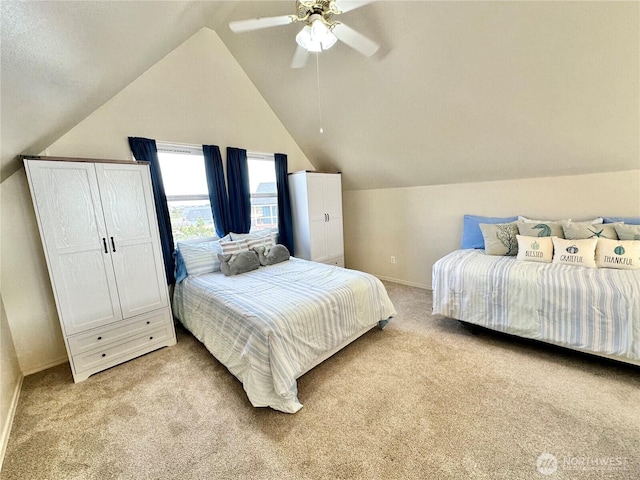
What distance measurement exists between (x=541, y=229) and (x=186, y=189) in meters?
3.87

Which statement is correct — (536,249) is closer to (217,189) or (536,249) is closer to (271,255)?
(271,255)

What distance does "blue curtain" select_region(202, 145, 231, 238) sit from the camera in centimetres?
322

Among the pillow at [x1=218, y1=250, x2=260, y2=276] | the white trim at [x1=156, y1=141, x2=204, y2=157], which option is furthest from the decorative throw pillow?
the white trim at [x1=156, y1=141, x2=204, y2=157]

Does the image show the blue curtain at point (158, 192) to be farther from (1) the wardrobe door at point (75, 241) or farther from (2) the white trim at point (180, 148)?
(1) the wardrobe door at point (75, 241)

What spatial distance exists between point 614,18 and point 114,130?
3.97 metres

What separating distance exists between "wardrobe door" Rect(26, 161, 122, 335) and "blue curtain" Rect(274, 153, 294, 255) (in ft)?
7.02

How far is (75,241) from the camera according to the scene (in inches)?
83.7

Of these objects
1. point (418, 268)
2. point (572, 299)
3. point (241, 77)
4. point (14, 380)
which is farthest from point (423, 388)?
point (241, 77)

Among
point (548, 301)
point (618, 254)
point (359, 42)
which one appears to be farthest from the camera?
point (359, 42)

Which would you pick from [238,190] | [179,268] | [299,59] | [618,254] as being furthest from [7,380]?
[618,254]

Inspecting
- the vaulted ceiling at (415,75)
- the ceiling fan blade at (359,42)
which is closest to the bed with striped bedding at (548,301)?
the vaulted ceiling at (415,75)

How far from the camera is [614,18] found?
1.68 metres

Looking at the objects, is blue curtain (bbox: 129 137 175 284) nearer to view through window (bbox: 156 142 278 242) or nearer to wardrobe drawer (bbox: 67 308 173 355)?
view through window (bbox: 156 142 278 242)

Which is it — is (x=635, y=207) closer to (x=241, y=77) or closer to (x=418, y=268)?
(x=418, y=268)
